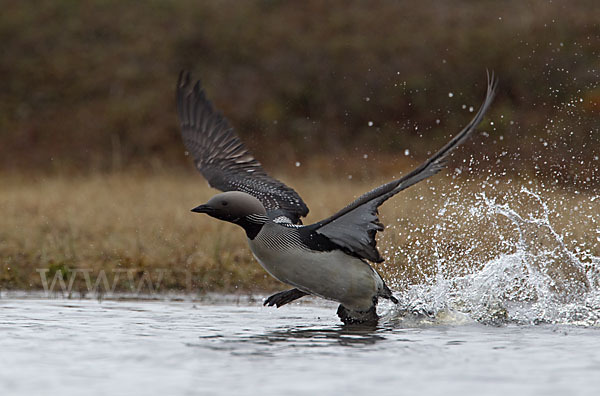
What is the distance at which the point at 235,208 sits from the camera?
276 inches

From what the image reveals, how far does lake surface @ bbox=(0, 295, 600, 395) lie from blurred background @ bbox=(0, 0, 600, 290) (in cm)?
567

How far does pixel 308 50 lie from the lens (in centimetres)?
2406

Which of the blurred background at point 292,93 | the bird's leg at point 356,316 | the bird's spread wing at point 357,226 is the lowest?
the bird's leg at point 356,316

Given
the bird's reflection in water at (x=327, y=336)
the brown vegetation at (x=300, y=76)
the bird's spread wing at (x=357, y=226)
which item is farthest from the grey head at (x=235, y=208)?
the brown vegetation at (x=300, y=76)

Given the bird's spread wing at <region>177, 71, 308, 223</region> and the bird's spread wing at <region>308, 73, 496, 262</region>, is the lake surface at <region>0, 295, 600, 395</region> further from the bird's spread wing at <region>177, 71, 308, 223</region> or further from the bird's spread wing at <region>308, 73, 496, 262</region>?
the bird's spread wing at <region>177, 71, 308, 223</region>

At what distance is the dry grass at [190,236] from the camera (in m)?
9.76

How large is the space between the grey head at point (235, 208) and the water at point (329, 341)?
772mm

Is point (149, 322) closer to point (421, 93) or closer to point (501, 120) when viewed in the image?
point (501, 120)

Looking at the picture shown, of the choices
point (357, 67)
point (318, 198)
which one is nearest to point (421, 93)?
point (357, 67)

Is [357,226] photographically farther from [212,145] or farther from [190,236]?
[190,236]

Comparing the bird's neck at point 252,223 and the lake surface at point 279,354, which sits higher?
the bird's neck at point 252,223

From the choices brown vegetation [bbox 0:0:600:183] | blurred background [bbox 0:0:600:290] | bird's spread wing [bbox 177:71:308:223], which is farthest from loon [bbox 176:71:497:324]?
brown vegetation [bbox 0:0:600:183]

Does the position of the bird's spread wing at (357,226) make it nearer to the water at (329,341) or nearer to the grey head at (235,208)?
the grey head at (235,208)

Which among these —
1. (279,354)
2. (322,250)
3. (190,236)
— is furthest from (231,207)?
(190,236)
